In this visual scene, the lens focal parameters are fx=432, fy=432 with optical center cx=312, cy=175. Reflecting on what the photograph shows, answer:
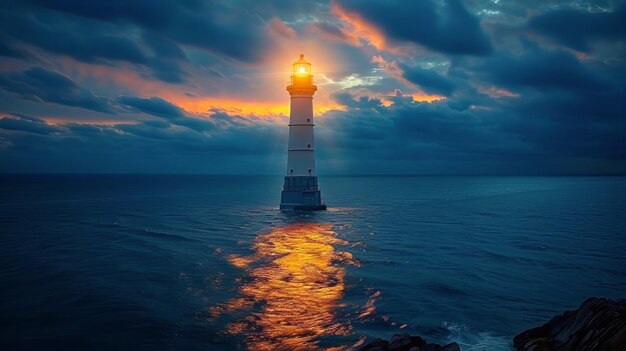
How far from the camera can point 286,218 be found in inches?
2082

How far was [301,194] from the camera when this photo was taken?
54188 millimetres

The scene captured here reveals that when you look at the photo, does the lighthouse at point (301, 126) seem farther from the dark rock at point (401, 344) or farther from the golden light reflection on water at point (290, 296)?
the dark rock at point (401, 344)

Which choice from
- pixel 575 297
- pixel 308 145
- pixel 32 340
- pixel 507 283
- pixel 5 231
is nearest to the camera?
pixel 32 340

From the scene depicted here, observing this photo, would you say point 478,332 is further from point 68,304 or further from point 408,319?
point 68,304

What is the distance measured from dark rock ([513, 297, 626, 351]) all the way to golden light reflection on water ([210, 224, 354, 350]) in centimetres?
662

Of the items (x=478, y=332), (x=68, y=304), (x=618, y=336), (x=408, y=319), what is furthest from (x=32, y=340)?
(x=618, y=336)

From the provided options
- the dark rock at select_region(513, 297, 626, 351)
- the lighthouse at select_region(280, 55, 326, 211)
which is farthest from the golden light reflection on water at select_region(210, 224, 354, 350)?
the lighthouse at select_region(280, 55, 326, 211)

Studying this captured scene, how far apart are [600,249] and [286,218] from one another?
32.1 meters

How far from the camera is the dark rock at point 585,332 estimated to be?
12047mm

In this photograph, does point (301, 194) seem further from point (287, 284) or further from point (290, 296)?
point (290, 296)

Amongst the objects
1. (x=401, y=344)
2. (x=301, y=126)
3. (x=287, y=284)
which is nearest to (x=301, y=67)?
(x=301, y=126)

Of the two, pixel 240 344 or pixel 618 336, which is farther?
pixel 240 344

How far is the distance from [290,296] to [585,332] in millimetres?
12538

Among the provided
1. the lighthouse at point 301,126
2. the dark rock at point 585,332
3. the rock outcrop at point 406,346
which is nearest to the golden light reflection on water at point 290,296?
the rock outcrop at point 406,346
